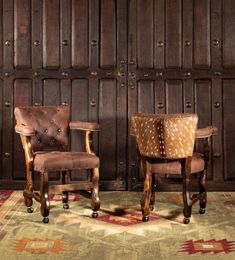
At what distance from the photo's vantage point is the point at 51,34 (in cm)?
522

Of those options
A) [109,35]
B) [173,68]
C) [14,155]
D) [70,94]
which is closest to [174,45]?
[173,68]

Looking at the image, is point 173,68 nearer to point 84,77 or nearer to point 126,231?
point 84,77

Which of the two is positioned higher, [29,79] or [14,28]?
[14,28]

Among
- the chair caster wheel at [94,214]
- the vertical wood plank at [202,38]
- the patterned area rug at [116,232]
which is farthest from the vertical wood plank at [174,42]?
the chair caster wheel at [94,214]

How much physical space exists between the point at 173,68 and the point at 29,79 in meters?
1.46

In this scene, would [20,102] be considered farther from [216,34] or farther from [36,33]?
[216,34]

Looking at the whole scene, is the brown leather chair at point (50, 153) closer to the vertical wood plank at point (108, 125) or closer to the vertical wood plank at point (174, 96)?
the vertical wood plank at point (108, 125)

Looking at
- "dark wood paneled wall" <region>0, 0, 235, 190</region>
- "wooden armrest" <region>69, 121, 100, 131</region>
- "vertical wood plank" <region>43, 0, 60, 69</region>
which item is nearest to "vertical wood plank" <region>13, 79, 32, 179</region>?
"dark wood paneled wall" <region>0, 0, 235, 190</region>

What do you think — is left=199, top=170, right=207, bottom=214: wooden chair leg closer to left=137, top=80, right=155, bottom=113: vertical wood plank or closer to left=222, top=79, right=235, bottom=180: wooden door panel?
left=222, top=79, right=235, bottom=180: wooden door panel

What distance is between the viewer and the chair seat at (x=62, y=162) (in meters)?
3.93

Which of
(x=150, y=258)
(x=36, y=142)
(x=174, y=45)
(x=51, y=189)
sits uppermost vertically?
(x=174, y=45)

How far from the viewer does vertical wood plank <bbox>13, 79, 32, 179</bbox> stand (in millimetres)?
5238

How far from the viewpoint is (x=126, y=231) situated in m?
3.67

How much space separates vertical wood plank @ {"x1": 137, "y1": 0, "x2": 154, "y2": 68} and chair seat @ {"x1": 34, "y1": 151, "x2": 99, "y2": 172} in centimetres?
149
